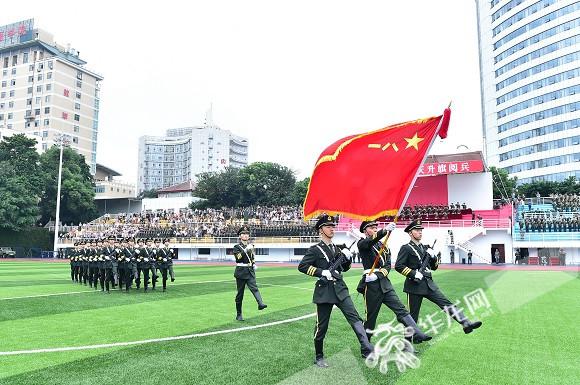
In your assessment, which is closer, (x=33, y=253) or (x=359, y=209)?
(x=359, y=209)

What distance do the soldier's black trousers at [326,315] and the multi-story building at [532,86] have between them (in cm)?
7428

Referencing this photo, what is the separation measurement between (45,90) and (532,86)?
8619 cm

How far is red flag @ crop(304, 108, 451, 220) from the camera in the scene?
726 centimetres

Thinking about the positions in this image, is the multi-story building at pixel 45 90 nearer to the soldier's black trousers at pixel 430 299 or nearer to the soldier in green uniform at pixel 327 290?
the soldier in green uniform at pixel 327 290

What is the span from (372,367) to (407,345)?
100 centimetres

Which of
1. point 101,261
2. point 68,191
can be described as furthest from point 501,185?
point 68,191

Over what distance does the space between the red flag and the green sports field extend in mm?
2178

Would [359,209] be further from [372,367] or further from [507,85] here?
[507,85]

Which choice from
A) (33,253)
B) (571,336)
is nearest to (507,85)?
(33,253)

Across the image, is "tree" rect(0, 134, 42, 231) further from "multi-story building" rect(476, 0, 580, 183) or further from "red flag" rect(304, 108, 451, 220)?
"multi-story building" rect(476, 0, 580, 183)

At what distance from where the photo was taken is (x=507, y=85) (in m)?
79.4

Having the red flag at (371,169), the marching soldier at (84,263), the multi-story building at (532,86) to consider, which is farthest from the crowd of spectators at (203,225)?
the multi-story building at (532,86)

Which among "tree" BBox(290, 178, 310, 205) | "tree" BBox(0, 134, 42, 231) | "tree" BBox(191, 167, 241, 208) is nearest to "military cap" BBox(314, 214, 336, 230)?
"tree" BBox(0, 134, 42, 231)

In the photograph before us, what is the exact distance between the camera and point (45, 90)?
3445 inches
